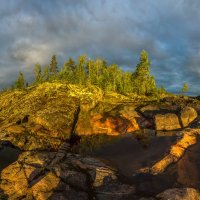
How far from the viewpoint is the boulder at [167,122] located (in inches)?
1826

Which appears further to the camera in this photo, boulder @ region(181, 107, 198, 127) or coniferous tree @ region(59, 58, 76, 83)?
coniferous tree @ region(59, 58, 76, 83)

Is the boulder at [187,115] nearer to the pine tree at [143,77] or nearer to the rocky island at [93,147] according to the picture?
the rocky island at [93,147]

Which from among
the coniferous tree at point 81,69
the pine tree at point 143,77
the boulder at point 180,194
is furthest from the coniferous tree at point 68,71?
the boulder at point 180,194

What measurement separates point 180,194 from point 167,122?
22751mm

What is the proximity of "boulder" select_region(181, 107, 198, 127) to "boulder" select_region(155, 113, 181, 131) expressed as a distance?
4.10 ft

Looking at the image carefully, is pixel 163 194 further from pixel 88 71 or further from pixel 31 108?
pixel 88 71

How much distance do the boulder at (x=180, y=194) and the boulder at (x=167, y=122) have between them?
20741 mm

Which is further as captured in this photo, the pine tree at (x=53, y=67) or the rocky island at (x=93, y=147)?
the pine tree at (x=53, y=67)

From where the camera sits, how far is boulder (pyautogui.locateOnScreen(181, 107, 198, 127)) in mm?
47750

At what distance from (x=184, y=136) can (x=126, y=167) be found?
9984mm

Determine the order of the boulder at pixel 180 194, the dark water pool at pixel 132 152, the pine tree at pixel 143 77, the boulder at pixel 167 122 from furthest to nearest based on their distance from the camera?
the pine tree at pixel 143 77 < the boulder at pixel 167 122 < the dark water pool at pixel 132 152 < the boulder at pixel 180 194

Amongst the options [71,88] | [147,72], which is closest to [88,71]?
[147,72]

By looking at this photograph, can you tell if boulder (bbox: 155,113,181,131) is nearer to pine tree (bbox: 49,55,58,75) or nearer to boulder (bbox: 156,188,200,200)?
boulder (bbox: 156,188,200,200)

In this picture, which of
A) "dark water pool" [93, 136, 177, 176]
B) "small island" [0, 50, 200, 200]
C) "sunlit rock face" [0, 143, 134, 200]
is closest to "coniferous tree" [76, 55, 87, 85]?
"small island" [0, 50, 200, 200]
